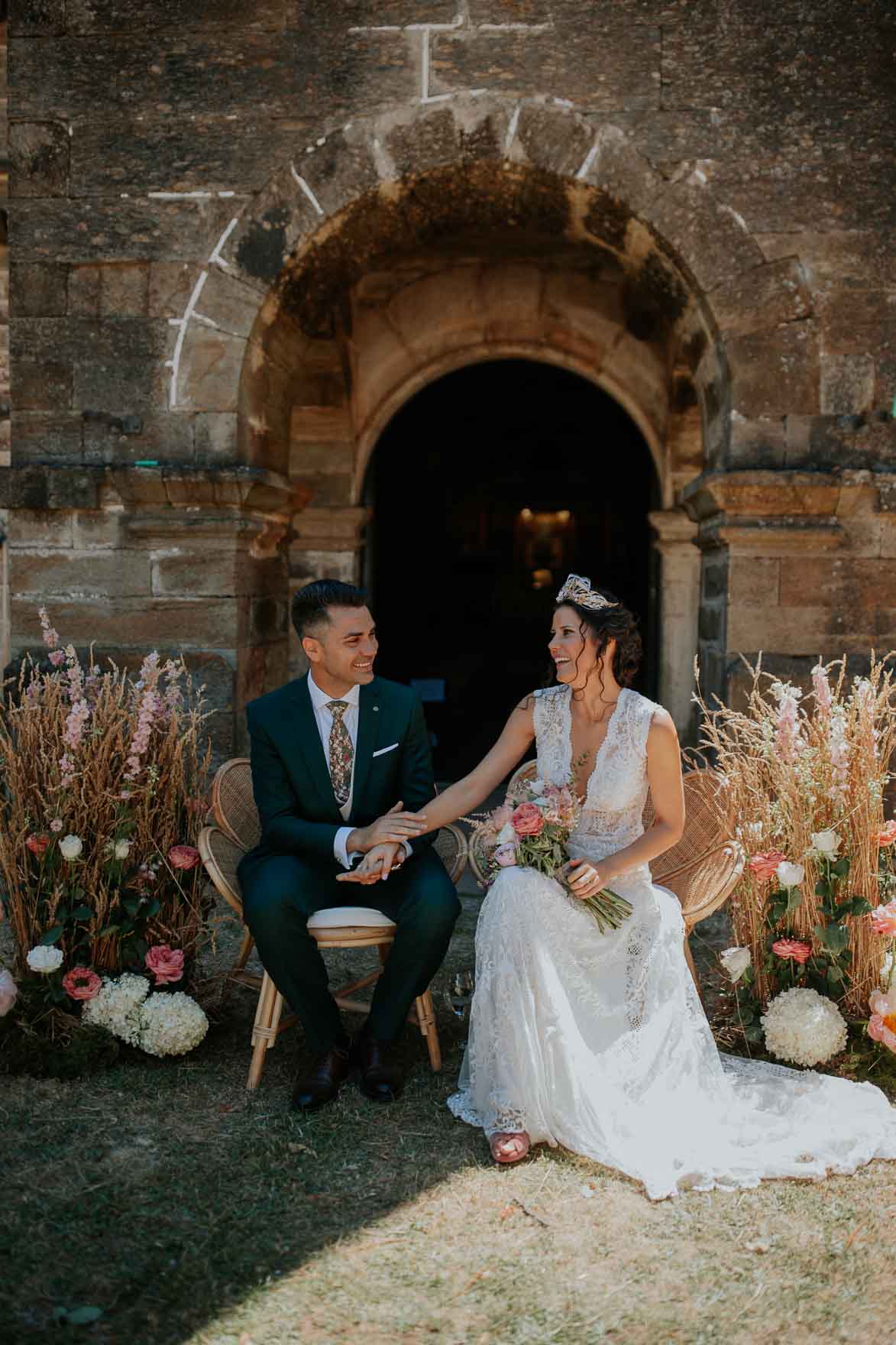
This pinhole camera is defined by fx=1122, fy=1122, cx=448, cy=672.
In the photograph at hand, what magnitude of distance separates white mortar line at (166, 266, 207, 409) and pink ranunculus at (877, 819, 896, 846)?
11.0 ft

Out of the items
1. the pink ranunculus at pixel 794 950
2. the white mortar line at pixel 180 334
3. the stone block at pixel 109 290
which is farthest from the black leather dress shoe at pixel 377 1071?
the stone block at pixel 109 290

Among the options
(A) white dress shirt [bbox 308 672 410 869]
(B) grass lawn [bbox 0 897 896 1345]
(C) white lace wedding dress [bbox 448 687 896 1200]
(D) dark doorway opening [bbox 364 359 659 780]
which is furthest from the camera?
(D) dark doorway opening [bbox 364 359 659 780]

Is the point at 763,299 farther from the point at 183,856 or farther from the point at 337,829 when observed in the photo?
the point at 183,856

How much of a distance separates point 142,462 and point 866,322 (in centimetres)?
310

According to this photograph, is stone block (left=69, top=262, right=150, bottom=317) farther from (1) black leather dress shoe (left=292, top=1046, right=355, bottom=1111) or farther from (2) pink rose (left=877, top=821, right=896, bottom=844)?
(2) pink rose (left=877, top=821, right=896, bottom=844)

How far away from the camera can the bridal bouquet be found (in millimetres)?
2875

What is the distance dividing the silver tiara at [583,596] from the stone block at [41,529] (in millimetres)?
2740

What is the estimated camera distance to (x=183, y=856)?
3.25 metres

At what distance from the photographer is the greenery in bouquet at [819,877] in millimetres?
3098

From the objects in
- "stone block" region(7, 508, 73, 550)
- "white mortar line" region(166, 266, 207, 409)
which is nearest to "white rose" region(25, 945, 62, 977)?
"stone block" region(7, 508, 73, 550)

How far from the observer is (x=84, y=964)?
129 inches

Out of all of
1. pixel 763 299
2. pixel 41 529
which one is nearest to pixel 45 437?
pixel 41 529

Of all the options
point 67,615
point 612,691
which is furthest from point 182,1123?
point 67,615

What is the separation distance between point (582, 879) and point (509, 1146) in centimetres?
65
